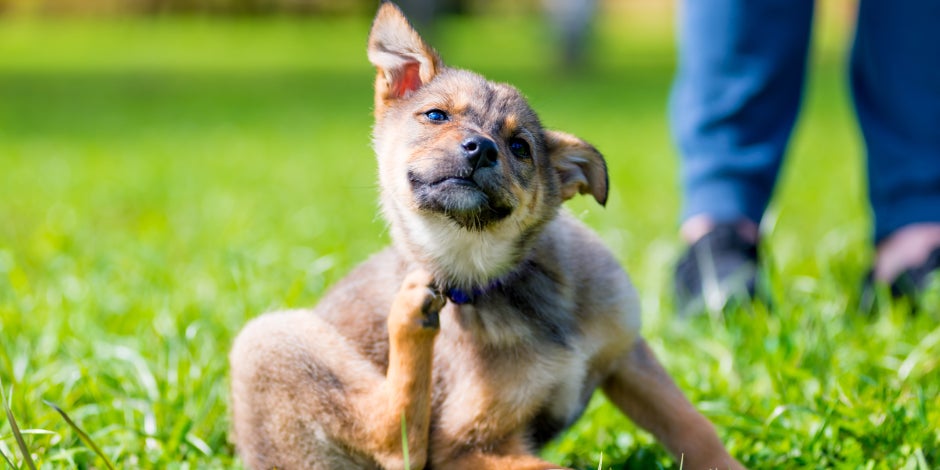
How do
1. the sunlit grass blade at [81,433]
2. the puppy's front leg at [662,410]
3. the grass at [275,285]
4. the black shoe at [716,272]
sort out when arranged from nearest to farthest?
the sunlit grass blade at [81,433]
the puppy's front leg at [662,410]
the grass at [275,285]
the black shoe at [716,272]

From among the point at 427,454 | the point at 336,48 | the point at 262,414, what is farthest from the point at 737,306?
the point at 336,48

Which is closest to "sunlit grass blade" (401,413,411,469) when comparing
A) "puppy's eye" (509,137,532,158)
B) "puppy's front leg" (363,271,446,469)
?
"puppy's front leg" (363,271,446,469)

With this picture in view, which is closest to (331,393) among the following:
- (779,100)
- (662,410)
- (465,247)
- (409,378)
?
(409,378)

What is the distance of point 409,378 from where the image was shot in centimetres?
257

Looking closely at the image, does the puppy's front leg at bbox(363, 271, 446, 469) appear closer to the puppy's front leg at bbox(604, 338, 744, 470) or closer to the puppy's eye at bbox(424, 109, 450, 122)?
the puppy's eye at bbox(424, 109, 450, 122)

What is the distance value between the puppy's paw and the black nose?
1.11ft

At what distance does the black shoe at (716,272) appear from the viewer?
4.10 metres

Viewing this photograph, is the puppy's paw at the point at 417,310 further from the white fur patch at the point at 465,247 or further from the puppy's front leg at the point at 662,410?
the puppy's front leg at the point at 662,410

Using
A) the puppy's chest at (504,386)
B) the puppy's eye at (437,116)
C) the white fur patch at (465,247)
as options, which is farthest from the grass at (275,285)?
the puppy's eye at (437,116)

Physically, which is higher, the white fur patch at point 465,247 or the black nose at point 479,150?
the black nose at point 479,150

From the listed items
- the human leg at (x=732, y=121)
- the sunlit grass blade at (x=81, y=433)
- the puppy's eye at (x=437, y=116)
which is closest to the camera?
the sunlit grass blade at (x=81, y=433)

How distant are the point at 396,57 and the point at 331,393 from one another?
1001mm

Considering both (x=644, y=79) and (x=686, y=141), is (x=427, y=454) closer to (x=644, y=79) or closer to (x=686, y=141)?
(x=686, y=141)

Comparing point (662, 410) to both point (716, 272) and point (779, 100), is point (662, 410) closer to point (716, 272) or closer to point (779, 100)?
point (716, 272)
